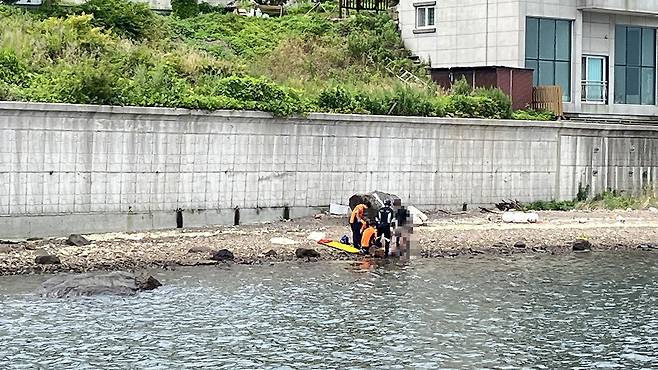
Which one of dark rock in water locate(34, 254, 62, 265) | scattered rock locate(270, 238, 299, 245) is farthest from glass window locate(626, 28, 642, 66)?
dark rock in water locate(34, 254, 62, 265)

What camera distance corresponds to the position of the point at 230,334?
62.0ft

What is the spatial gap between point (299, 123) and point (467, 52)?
13891mm

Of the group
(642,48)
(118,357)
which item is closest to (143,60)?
(118,357)

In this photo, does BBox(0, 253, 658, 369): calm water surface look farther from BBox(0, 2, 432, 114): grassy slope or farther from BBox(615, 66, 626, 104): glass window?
BBox(615, 66, 626, 104): glass window

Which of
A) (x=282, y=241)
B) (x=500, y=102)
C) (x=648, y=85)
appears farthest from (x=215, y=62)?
(x=648, y=85)

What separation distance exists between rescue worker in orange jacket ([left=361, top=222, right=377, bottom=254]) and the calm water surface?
4.05ft

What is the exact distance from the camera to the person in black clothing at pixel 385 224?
27.5 m

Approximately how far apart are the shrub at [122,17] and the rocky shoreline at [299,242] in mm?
12673

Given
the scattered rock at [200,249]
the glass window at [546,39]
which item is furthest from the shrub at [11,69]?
the glass window at [546,39]

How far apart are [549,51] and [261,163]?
57.0ft

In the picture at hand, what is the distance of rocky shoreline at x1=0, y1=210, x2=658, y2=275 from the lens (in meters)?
24.8

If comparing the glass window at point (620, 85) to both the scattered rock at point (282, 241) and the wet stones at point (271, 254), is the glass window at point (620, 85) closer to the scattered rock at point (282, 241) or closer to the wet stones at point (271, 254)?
the scattered rock at point (282, 241)

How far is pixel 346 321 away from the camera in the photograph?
2019cm

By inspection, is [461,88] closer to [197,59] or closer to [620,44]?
[197,59]
